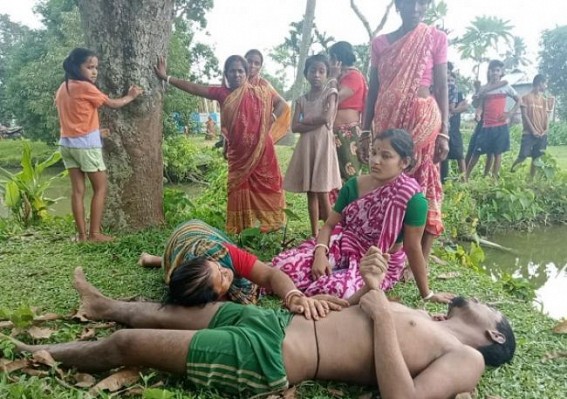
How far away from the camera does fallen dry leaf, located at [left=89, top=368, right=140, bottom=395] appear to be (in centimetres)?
179

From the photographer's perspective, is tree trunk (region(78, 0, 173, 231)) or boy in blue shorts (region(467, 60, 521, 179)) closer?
tree trunk (region(78, 0, 173, 231))

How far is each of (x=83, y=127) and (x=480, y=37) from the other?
103ft

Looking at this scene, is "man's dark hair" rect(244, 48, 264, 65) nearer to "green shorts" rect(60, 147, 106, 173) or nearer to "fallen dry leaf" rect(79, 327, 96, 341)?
"green shorts" rect(60, 147, 106, 173)

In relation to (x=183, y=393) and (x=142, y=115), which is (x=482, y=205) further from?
(x=183, y=393)

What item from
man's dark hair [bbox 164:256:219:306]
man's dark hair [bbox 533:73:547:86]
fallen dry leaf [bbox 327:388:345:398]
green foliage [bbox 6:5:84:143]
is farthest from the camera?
green foliage [bbox 6:5:84:143]

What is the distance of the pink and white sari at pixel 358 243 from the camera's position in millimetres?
2688

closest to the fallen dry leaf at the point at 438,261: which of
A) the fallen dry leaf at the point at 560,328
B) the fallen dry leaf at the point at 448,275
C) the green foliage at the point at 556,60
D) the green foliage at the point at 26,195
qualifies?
the fallen dry leaf at the point at 448,275

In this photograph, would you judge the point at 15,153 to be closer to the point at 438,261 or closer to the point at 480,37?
the point at 438,261

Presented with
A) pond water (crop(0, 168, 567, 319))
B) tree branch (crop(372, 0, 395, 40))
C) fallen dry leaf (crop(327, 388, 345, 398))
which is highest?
tree branch (crop(372, 0, 395, 40))

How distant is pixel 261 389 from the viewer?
5.94 feet

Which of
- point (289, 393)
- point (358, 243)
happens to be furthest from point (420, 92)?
point (289, 393)

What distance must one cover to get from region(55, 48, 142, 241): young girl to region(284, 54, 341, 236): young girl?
1420 millimetres

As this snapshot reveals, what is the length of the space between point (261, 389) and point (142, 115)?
116 inches

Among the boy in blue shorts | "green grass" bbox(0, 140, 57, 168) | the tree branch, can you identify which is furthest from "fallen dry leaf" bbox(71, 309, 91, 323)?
"green grass" bbox(0, 140, 57, 168)
